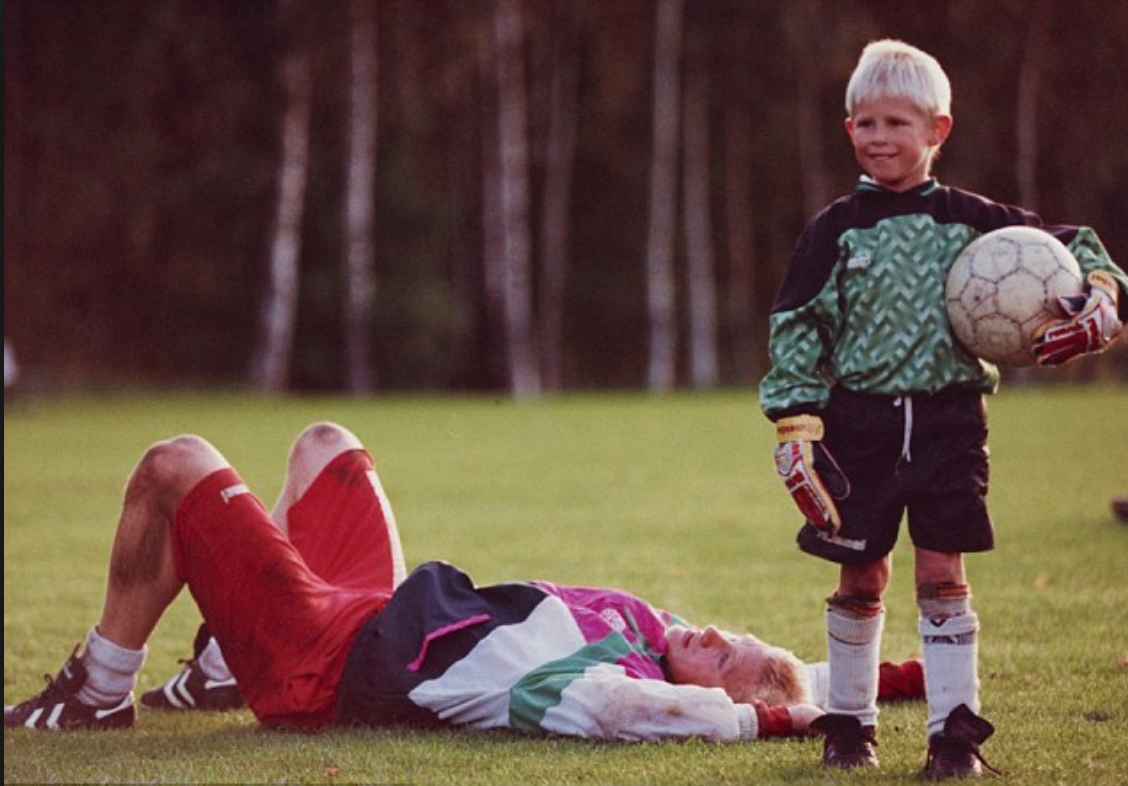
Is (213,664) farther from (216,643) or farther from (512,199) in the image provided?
(512,199)

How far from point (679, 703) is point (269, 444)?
15367 mm

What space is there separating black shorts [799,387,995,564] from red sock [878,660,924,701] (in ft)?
4.01

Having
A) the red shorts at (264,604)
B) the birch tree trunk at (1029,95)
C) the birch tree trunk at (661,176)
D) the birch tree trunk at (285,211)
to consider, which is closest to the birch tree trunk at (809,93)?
the birch tree trunk at (661,176)

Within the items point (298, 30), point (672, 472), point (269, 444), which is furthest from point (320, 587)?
point (298, 30)

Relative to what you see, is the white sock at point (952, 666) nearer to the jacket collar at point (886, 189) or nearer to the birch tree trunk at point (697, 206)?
the jacket collar at point (886, 189)

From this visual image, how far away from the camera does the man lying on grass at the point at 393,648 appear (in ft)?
17.5

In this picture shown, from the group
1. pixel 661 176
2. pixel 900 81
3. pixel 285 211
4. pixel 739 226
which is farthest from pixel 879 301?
pixel 739 226

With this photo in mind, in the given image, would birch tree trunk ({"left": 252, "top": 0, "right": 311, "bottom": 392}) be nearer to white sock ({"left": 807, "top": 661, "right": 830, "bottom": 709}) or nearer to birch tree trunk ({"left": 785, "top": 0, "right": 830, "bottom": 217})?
birch tree trunk ({"left": 785, "top": 0, "right": 830, "bottom": 217})

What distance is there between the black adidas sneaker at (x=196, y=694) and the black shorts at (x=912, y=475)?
2550mm

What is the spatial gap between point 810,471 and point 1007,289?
2.39 ft

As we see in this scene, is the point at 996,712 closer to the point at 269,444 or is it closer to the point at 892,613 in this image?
the point at 892,613

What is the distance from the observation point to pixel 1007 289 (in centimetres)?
473

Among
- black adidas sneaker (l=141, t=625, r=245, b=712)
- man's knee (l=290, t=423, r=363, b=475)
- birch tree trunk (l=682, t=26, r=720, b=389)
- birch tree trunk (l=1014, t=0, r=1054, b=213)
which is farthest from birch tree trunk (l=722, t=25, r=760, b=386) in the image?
black adidas sneaker (l=141, t=625, r=245, b=712)

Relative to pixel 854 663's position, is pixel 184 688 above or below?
below
